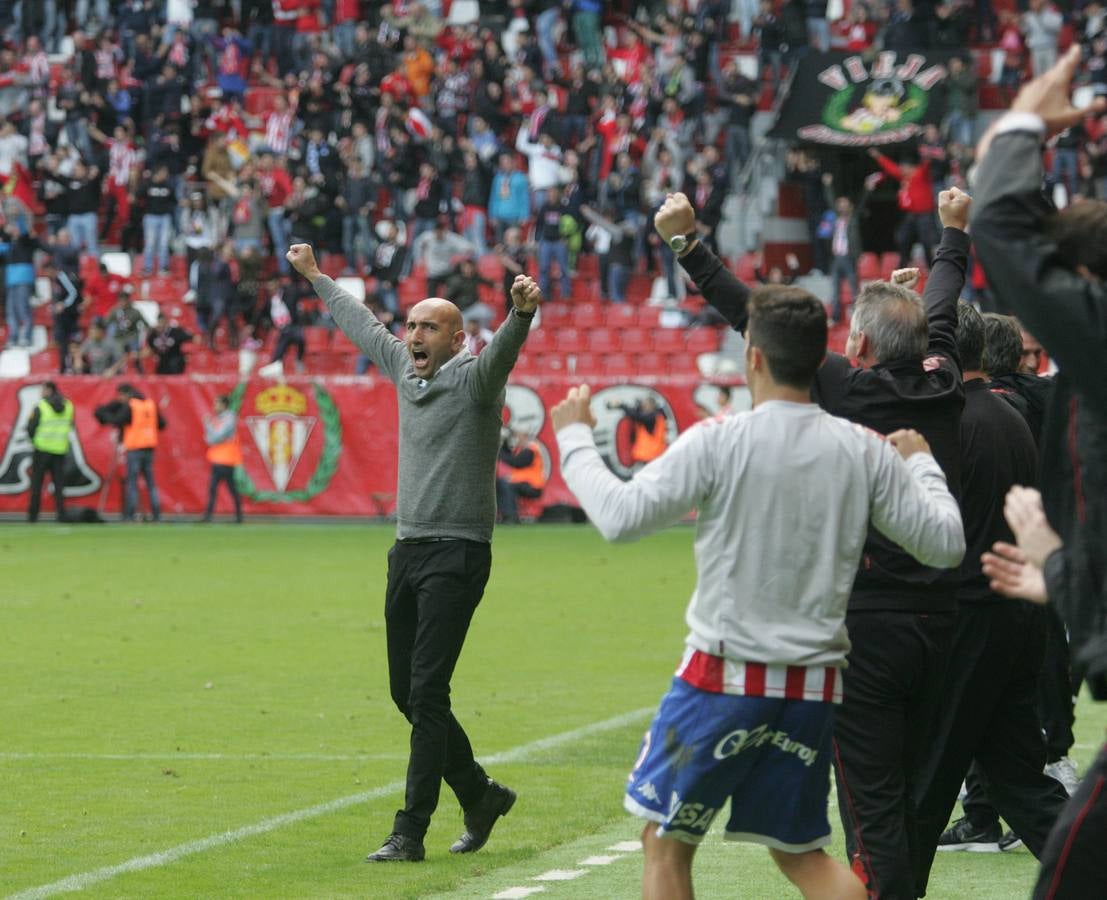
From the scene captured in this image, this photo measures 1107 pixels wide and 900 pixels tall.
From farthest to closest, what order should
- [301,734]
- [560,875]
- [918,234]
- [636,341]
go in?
[636,341] < [918,234] < [301,734] < [560,875]

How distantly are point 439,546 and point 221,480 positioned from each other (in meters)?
22.6

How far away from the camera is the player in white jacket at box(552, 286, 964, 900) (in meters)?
4.82

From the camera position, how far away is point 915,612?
19.5 feet

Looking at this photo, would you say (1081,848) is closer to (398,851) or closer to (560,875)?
(560,875)

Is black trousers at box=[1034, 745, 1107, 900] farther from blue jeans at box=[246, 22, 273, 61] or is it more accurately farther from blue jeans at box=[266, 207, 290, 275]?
blue jeans at box=[246, 22, 273, 61]

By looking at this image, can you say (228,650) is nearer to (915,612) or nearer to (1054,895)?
(915,612)

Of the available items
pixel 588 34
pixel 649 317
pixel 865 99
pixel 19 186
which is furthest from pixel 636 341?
pixel 19 186

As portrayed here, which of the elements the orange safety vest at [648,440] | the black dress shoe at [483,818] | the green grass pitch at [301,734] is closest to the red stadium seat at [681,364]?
the orange safety vest at [648,440]

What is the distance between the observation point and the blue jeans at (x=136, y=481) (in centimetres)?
2966

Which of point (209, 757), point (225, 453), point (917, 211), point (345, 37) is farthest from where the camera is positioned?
point (345, 37)

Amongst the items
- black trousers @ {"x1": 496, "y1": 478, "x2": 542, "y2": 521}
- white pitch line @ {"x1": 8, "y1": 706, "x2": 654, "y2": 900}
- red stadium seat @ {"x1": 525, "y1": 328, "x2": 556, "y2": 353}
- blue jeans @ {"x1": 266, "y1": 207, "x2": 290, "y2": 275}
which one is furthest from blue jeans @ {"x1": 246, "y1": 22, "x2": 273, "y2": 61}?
white pitch line @ {"x1": 8, "y1": 706, "x2": 654, "y2": 900}

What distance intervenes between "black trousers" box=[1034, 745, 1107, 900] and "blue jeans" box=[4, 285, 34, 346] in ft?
106

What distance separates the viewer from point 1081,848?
4281mm

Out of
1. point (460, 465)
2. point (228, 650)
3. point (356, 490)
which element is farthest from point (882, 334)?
point (356, 490)
